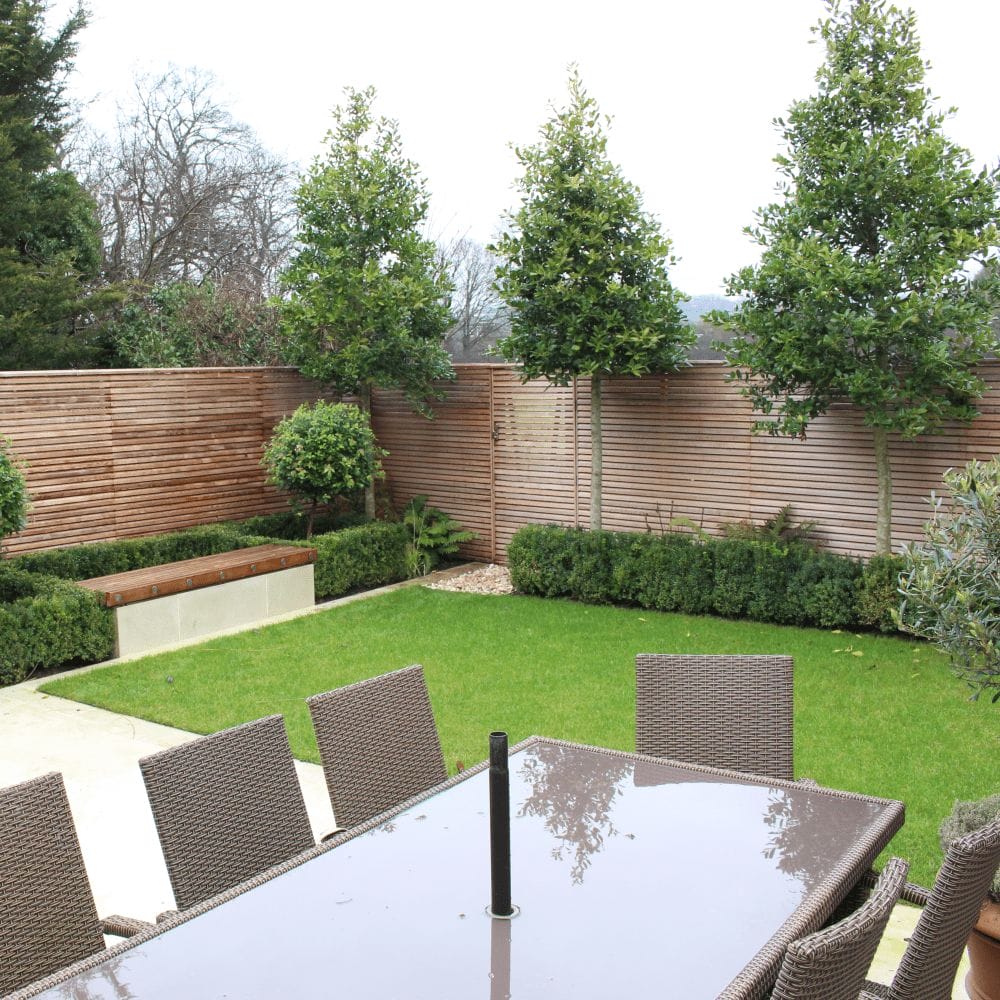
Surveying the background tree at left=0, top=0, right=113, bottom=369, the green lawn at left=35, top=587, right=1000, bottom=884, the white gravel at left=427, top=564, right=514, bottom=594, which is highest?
the background tree at left=0, top=0, right=113, bottom=369

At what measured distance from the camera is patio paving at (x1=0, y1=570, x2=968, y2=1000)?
15.2 feet

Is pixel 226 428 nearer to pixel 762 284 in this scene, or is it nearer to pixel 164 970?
pixel 762 284

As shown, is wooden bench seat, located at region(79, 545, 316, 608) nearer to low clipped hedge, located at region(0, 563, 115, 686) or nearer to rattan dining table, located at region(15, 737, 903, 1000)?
low clipped hedge, located at region(0, 563, 115, 686)

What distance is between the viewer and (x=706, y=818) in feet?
11.1

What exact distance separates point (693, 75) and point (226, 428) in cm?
816

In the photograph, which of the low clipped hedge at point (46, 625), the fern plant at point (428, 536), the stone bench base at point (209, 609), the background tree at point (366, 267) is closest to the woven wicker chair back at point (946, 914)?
the low clipped hedge at point (46, 625)

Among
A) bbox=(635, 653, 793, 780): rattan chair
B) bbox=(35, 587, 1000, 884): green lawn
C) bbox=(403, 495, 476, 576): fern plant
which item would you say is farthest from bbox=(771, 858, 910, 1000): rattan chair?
bbox=(403, 495, 476, 576): fern plant

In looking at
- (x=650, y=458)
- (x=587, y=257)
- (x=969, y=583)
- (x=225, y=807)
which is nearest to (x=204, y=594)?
(x=650, y=458)

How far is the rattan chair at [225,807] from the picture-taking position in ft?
10.5

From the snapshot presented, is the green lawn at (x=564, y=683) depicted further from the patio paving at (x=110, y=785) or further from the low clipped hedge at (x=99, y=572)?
the low clipped hedge at (x=99, y=572)

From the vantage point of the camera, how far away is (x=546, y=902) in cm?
286

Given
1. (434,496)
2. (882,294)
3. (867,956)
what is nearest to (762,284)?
(882,294)

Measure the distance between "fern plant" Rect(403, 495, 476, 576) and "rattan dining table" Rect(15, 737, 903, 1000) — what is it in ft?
25.2

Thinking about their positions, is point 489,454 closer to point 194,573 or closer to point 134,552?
point 194,573
